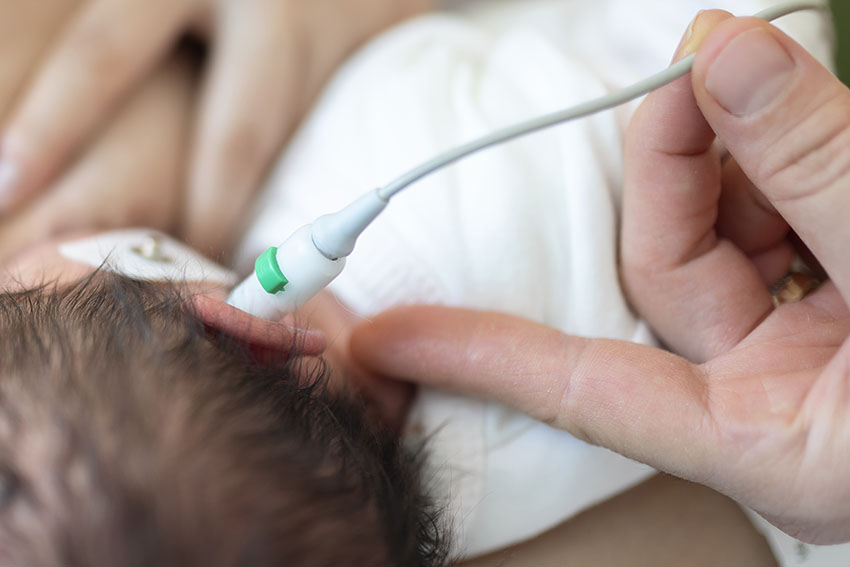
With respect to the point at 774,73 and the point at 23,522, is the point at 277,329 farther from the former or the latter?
the point at 774,73

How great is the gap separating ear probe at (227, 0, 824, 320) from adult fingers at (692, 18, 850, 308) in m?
0.03

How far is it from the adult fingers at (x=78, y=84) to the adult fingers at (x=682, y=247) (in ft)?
1.97

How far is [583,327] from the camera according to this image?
657 millimetres

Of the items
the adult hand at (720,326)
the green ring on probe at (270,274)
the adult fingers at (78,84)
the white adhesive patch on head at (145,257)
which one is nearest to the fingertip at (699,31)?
the adult hand at (720,326)

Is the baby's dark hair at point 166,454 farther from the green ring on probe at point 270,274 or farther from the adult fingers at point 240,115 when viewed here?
the adult fingers at point 240,115

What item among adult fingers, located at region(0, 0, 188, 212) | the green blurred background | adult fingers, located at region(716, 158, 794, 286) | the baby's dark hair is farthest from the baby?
the green blurred background

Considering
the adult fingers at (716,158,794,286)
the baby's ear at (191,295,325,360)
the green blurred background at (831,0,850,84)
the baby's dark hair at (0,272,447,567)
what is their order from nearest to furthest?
the baby's dark hair at (0,272,447,567)
the baby's ear at (191,295,325,360)
the adult fingers at (716,158,794,286)
the green blurred background at (831,0,850,84)

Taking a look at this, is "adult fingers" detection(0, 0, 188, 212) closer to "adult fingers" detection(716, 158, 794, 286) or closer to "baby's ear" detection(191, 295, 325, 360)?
"baby's ear" detection(191, 295, 325, 360)

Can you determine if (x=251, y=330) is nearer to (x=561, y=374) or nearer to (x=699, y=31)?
(x=561, y=374)

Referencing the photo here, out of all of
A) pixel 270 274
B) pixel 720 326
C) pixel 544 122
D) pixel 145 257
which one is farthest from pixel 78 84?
pixel 720 326

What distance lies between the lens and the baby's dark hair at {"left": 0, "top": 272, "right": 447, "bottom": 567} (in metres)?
0.40

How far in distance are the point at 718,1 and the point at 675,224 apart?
0.36 m

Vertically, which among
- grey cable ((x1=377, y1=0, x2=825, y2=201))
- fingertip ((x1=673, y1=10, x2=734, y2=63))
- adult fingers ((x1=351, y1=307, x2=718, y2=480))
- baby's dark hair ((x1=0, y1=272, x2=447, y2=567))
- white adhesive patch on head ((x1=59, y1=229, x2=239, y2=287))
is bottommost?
adult fingers ((x1=351, y1=307, x2=718, y2=480))

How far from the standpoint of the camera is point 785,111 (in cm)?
43
